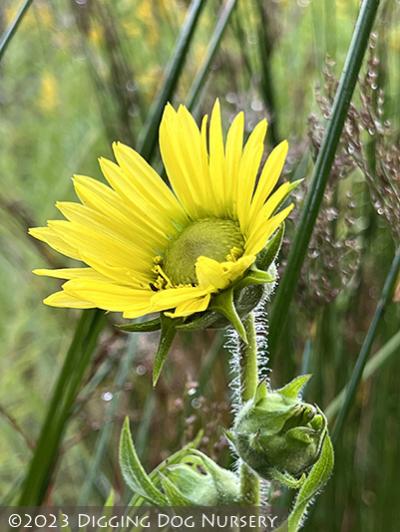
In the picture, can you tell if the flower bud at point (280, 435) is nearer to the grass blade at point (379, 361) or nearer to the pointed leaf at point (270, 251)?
the pointed leaf at point (270, 251)

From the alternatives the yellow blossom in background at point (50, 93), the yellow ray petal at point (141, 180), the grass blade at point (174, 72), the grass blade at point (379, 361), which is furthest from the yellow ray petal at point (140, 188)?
the yellow blossom in background at point (50, 93)

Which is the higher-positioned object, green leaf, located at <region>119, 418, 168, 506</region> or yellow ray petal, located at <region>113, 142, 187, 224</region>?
yellow ray petal, located at <region>113, 142, 187, 224</region>

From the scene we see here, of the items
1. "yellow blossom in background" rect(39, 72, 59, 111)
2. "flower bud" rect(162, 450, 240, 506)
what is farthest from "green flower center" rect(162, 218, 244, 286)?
"yellow blossom in background" rect(39, 72, 59, 111)

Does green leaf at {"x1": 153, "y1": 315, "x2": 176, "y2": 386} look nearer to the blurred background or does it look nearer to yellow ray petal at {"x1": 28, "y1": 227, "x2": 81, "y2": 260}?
yellow ray petal at {"x1": 28, "y1": 227, "x2": 81, "y2": 260}

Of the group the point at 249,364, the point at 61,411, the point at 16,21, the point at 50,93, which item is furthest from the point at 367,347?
the point at 50,93

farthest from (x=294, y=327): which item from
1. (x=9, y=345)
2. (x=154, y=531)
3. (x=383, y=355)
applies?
(x=9, y=345)

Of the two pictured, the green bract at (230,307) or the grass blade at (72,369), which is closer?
the green bract at (230,307)
